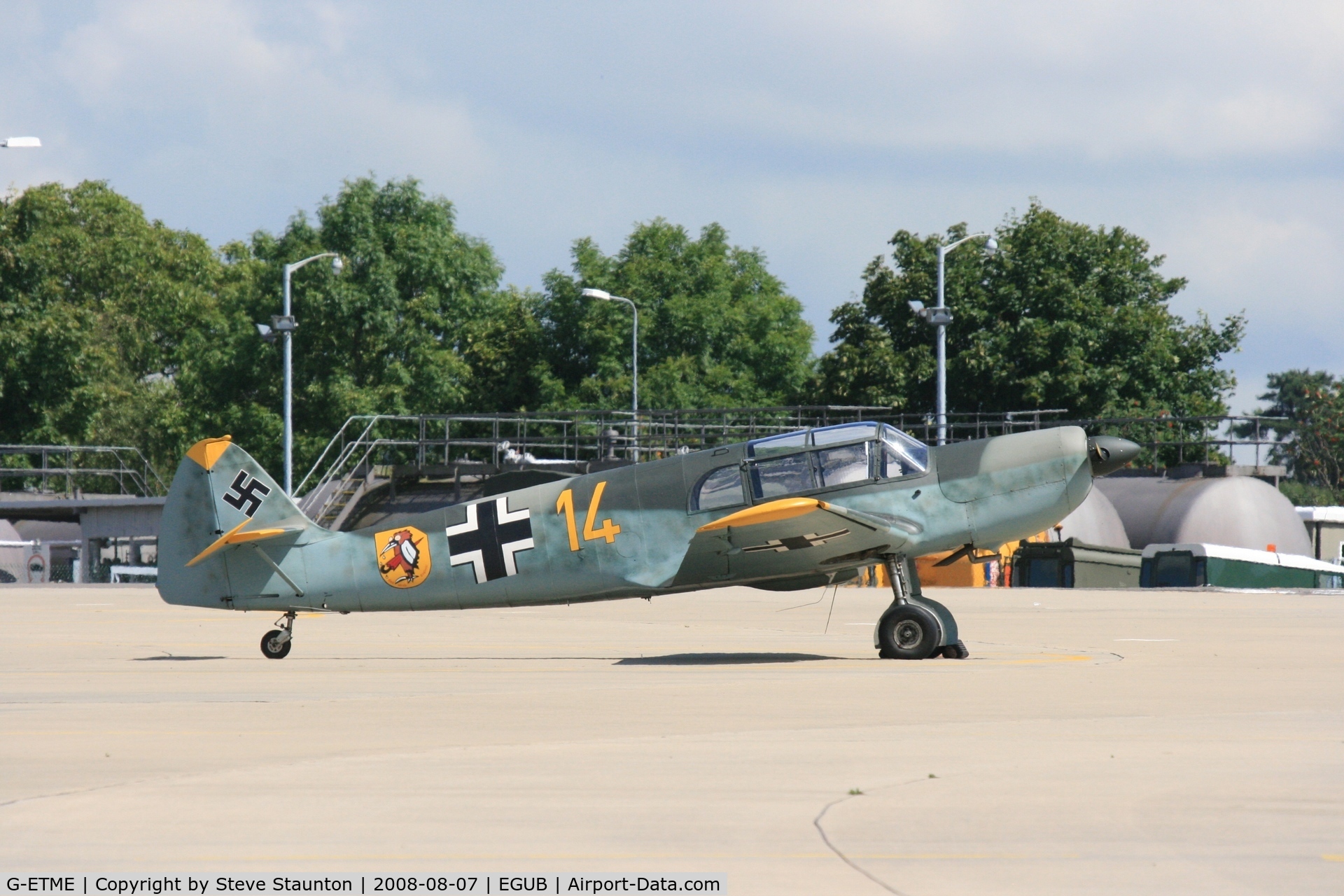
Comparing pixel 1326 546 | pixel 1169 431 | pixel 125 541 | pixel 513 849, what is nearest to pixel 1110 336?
pixel 1169 431

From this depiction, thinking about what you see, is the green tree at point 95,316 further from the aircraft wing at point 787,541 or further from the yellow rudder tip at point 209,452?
the aircraft wing at point 787,541

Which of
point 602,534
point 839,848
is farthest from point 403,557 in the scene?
point 839,848

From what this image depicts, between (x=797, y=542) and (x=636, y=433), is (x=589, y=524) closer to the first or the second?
(x=797, y=542)

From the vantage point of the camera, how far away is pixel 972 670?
47.1ft

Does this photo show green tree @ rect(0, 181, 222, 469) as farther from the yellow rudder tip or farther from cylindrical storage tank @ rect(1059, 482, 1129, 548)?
the yellow rudder tip

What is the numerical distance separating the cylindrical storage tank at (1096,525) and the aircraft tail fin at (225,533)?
89.6ft

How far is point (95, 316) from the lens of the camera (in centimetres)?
7612

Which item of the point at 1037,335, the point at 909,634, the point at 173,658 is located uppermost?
the point at 1037,335

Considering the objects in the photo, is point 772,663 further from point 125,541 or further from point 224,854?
point 125,541

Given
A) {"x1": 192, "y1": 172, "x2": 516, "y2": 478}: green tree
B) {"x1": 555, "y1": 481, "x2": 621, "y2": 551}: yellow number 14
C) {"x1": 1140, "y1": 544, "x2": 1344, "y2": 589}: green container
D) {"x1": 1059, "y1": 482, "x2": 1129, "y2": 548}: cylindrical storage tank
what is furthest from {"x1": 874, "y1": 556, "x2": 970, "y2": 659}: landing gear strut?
{"x1": 192, "y1": 172, "x2": 516, "y2": 478}: green tree

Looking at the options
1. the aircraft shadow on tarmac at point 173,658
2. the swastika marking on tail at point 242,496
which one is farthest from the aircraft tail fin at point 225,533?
the aircraft shadow on tarmac at point 173,658

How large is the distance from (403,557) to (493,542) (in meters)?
1.03

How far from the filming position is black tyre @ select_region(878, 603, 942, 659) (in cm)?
1556

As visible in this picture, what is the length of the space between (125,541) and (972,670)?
137ft
